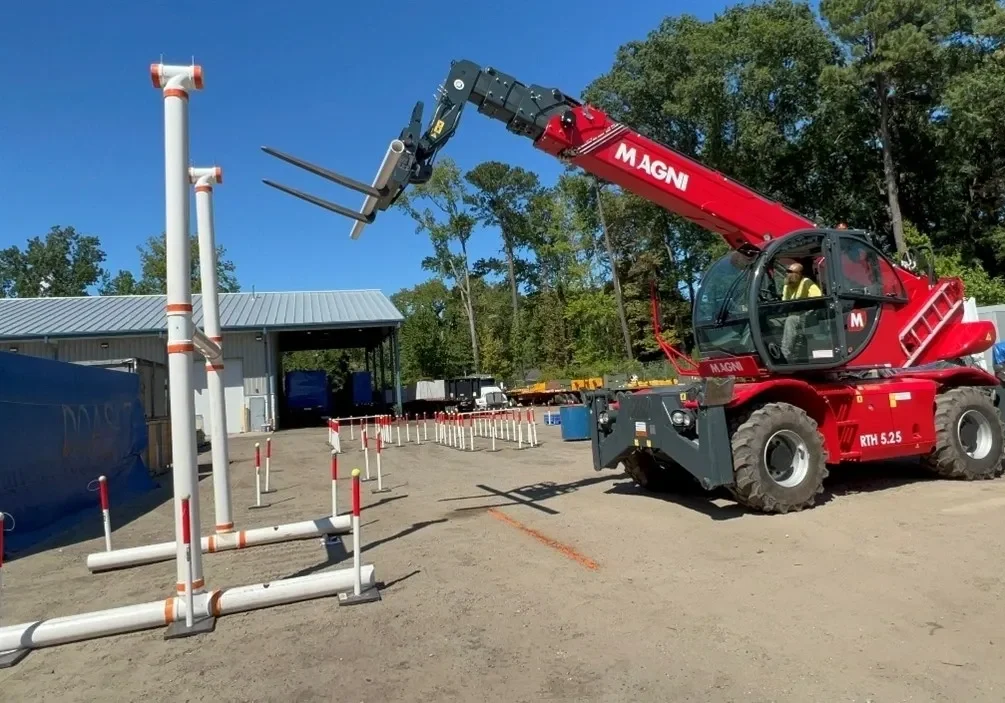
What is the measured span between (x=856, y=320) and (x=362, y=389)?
131ft

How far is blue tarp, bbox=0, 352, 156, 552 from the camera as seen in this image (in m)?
9.75

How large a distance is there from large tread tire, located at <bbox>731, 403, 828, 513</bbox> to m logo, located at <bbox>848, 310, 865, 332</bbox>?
1503mm

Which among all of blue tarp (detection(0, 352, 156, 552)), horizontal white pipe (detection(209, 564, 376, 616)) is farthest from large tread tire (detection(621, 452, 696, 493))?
blue tarp (detection(0, 352, 156, 552))

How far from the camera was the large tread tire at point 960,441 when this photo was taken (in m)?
9.95

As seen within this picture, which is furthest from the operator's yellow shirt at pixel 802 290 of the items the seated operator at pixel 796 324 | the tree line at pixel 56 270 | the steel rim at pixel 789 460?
the tree line at pixel 56 270

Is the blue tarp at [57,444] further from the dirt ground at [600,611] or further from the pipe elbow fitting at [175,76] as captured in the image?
the pipe elbow fitting at [175,76]

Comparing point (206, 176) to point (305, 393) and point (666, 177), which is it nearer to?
point (666, 177)

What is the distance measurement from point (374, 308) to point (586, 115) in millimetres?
30419

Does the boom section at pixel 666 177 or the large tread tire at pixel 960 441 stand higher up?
the boom section at pixel 666 177

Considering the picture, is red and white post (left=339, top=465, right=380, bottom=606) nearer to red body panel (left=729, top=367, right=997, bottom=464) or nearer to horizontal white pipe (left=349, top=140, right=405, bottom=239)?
horizontal white pipe (left=349, top=140, right=405, bottom=239)

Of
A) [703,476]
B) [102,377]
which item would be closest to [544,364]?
[102,377]

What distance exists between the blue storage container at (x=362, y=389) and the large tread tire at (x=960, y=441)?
38987mm

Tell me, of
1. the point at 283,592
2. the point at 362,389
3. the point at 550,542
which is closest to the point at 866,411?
the point at 550,542

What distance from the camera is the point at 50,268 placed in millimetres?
94188
